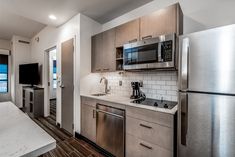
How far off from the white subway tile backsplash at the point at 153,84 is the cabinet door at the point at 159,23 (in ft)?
2.14

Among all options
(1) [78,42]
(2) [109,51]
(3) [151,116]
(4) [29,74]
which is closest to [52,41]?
(1) [78,42]

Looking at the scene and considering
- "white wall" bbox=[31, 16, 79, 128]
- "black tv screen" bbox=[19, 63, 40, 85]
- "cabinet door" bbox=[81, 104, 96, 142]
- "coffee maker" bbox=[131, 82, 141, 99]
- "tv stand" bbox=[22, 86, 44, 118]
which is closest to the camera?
"coffee maker" bbox=[131, 82, 141, 99]

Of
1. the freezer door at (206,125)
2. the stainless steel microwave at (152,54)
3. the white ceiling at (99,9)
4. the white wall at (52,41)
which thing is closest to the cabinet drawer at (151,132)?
the freezer door at (206,125)

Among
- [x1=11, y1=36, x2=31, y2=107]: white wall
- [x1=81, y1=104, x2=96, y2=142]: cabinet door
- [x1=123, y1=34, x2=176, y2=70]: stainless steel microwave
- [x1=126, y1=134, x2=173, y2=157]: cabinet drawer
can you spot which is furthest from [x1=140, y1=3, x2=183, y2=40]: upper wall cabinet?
[x1=11, y1=36, x2=31, y2=107]: white wall

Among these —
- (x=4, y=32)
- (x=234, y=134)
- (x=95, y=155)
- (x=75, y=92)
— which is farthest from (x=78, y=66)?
(x=4, y=32)

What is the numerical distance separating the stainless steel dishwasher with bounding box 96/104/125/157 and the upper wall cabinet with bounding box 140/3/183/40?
1.27 meters

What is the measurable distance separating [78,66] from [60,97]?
119cm

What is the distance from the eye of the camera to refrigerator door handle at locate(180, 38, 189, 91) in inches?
49.6

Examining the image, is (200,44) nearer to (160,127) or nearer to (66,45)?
(160,127)

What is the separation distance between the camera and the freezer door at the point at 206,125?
1.05 m

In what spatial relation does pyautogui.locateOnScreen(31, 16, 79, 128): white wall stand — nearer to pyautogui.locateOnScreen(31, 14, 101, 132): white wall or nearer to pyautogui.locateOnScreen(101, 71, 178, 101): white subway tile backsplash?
pyautogui.locateOnScreen(31, 14, 101, 132): white wall

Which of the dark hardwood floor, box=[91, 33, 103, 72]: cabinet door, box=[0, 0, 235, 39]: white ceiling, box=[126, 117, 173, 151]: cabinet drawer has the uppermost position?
box=[0, 0, 235, 39]: white ceiling

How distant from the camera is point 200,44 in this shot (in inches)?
46.9

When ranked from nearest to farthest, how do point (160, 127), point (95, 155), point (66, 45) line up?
point (160, 127) < point (95, 155) < point (66, 45)
